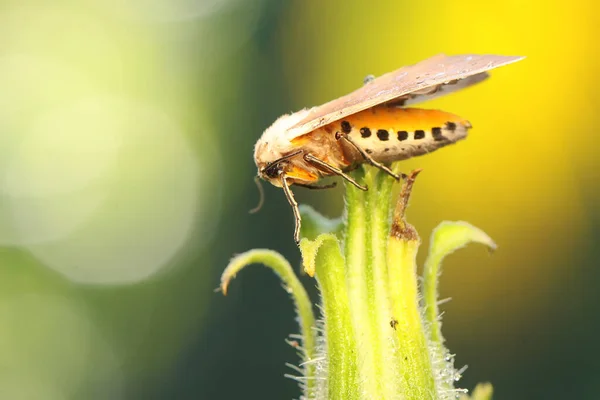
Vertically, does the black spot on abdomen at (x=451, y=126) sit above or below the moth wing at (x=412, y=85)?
below

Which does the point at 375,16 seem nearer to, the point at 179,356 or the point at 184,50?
the point at 179,356

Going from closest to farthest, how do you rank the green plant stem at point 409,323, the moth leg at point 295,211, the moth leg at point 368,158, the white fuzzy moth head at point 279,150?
1. the green plant stem at point 409,323
2. the moth leg at point 368,158
3. the moth leg at point 295,211
4. the white fuzzy moth head at point 279,150

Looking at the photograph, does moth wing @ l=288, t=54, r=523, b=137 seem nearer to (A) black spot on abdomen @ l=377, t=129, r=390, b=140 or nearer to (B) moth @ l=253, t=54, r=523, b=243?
(B) moth @ l=253, t=54, r=523, b=243

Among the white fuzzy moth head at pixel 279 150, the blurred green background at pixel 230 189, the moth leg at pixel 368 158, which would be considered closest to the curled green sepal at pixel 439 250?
the moth leg at pixel 368 158

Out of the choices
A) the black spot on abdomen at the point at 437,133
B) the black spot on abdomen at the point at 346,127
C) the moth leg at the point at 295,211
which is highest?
the black spot on abdomen at the point at 346,127

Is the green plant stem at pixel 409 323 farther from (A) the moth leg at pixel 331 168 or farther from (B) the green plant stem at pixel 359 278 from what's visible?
(A) the moth leg at pixel 331 168

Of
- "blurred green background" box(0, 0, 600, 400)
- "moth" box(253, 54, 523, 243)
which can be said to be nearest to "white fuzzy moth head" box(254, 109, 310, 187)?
"moth" box(253, 54, 523, 243)
